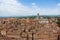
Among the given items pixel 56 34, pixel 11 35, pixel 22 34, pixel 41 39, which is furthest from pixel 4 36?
pixel 56 34

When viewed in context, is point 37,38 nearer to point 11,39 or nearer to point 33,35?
point 33,35

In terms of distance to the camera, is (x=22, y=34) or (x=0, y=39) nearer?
(x=0, y=39)

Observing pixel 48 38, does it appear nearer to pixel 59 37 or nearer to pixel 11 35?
pixel 59 37

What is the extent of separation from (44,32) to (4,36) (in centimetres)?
309

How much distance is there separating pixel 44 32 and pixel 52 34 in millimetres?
648

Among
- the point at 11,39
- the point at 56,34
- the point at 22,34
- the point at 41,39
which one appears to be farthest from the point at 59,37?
the point at 11,39

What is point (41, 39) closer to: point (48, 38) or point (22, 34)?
Result: point (48, 38)

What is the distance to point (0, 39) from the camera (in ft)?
45.8

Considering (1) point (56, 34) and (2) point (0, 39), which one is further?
(1) point (56, 34)

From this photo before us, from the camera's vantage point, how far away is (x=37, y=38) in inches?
584

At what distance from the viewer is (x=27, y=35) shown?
15.2 metres

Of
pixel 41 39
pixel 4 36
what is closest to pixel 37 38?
pixel 41 39

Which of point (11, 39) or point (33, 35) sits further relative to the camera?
point (33, 35)

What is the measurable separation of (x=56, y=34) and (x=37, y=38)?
157 centimetres
